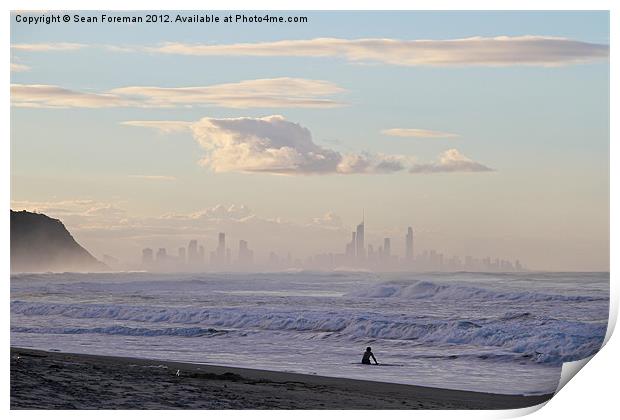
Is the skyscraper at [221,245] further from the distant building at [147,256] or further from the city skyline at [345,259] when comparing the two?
the distant building at [147,256]

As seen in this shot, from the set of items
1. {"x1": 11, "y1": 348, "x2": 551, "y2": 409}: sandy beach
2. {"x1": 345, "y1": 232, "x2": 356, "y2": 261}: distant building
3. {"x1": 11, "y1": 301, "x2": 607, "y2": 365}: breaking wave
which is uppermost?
{"x1": 345, "y1": 232, "x2": 356, "y2": 261}: distant building

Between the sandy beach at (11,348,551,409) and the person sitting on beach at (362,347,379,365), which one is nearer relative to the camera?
the sandy beach at (11,348,551,409)

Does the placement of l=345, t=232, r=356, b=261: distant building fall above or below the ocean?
above

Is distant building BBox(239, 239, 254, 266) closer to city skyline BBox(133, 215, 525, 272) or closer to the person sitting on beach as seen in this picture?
city skyline BBox(133, 215, 525, 272)

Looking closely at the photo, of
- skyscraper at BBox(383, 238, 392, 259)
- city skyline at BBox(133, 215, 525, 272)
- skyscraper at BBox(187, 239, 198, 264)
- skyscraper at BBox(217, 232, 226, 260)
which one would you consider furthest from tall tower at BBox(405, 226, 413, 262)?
skyscraper at BBox(187, 239, 198, 264)
